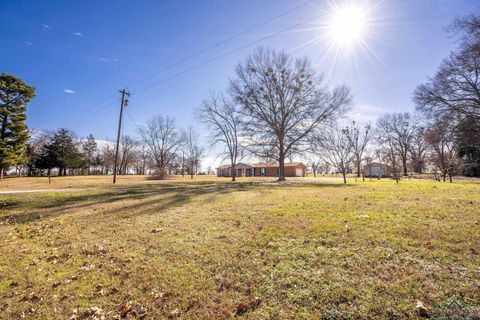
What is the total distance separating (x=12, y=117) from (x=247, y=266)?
126 ft

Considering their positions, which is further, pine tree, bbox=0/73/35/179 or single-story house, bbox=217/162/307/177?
single-story house, bbox=217/162/307/177

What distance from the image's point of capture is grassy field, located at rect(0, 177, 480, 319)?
2709 mm

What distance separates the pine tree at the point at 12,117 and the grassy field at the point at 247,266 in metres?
30.8

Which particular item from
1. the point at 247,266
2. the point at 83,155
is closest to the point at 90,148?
the point at 83,155

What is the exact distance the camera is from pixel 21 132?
28969 millimetres

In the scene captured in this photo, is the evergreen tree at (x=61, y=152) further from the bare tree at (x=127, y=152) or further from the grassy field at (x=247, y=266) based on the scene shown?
the grassy field at (x=247, y=266)

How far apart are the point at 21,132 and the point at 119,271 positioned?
120 ft

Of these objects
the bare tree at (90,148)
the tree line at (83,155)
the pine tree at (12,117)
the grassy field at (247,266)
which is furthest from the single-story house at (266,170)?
the grassy field at (247,266)

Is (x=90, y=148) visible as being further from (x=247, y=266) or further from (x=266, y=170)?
(x=247, y=266)

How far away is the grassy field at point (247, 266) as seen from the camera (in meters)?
2.71

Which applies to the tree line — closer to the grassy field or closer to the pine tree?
the pine tree

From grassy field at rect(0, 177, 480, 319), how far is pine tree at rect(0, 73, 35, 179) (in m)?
30.8

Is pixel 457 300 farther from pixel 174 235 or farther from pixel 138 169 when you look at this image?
pixel 138 169

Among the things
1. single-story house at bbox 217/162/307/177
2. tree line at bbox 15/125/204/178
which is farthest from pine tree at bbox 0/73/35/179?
single-story house at bbox 217/162/307/177
